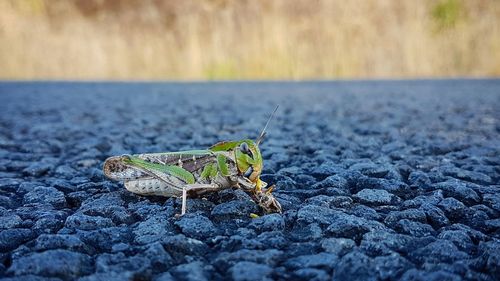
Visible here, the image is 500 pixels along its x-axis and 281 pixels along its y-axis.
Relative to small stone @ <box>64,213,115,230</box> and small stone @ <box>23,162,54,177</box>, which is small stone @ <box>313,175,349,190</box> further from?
small stone @ <box>23,162,54,177</box>

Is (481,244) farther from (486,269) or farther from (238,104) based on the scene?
(238,104)

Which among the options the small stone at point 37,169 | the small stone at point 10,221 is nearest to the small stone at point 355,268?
the small stone at point 10,221

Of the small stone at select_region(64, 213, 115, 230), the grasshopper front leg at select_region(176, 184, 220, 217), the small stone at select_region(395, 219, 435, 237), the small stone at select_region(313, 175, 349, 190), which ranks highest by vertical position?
the grasshopper front leg at select_region(176, 184, 220, 217)

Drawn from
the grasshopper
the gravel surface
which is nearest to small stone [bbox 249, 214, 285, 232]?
the gravel surface

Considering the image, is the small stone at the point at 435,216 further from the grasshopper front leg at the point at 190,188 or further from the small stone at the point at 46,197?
the small stone at the point at 46,197

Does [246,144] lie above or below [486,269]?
above

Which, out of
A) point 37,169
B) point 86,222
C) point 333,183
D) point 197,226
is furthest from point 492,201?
point 37,169

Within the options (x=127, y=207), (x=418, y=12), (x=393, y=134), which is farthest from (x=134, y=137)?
(x=418, y=12)
